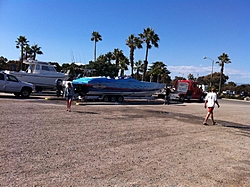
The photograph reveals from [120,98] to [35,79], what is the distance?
30.7 feet

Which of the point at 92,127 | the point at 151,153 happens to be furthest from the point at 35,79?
the point at 151,153

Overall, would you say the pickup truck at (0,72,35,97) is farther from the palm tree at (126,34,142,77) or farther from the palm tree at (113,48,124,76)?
the palm tree at (113,48,124,76)

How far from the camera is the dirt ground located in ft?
15.5

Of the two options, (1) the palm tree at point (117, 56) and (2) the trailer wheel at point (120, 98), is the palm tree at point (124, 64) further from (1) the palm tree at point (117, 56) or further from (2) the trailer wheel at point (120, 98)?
(2) the trailer wheel at point (120, 98)

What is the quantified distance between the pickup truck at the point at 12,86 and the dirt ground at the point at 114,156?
9958 mm

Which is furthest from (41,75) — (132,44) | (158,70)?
(158,70)

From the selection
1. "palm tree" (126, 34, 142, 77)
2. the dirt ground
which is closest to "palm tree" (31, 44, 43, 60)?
"palm tree" (126, 34, 142, 77)

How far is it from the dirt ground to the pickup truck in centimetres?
996

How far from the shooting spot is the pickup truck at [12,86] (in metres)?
18.5

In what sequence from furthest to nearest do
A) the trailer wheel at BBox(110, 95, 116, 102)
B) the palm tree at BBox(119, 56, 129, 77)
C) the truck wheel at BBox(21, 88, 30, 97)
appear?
the palm tree at BBox(119, 56, 129, 77) < the trailer wheel at BBox(110, 95, 116, 102) < the truck wheel at BBox(21, 88, 30, 97)

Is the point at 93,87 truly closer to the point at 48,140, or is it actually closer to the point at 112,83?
the point at 112,83

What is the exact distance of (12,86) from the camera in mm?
18734

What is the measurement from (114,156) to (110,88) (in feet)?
48.8

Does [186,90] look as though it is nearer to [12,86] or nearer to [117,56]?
[12,86]
